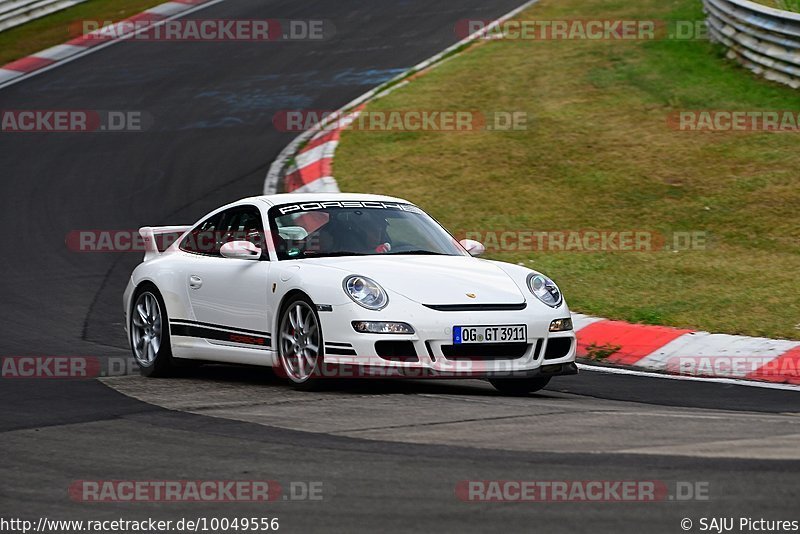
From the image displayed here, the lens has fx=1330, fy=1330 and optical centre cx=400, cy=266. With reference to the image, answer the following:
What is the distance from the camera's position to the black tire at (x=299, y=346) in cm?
807

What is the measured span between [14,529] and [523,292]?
13.5 ft

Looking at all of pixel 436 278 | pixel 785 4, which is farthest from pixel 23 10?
pixel 436 278

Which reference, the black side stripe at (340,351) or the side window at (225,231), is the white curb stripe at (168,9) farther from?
the black side stripe at (340,351)

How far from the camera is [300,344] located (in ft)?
27.1

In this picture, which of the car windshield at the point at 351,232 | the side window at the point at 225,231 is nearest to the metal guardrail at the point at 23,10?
the side window at the point at 225,231

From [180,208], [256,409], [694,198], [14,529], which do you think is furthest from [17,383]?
[694,198]

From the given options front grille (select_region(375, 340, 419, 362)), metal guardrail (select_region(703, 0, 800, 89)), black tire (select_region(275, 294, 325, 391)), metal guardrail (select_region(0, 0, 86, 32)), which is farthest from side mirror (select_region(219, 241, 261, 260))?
metal guardrail (select_region(0, 0, 86, 32))

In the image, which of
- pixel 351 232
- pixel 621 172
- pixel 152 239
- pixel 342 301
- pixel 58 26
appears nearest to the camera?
pixel 342 301

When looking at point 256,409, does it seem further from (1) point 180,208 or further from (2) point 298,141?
(2) point 298,141

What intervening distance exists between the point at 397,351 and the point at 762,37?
1251 cm

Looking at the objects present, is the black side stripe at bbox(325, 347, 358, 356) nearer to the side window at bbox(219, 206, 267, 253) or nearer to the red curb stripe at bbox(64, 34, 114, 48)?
the side window at bbox(219, 206, 267, 253)

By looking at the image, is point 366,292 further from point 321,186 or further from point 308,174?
point 308,174

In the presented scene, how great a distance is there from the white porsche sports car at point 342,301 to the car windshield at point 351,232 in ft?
0.03

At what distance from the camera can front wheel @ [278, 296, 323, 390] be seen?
8.11 m
